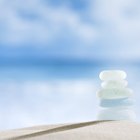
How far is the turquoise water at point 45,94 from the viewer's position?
2.73m

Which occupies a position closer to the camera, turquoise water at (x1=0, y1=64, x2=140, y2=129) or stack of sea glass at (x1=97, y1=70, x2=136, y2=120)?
stack of sea glass at (x1=97, y1=70, x2=136, y2=120)

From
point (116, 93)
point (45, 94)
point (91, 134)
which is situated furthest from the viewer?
point (45, 94)

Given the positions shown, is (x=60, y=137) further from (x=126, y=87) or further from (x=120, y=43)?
(x=120, y=43)

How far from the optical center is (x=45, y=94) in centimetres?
277

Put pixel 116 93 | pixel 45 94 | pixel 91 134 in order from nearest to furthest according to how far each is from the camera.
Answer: pixel 91 134 < pixel 116 93 < pixel 45 94

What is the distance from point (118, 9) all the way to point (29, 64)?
81cm

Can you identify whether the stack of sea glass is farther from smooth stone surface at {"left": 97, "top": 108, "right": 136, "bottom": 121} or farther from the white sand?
the white sand

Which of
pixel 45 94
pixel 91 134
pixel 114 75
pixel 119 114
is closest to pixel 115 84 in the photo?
pixel 114 75

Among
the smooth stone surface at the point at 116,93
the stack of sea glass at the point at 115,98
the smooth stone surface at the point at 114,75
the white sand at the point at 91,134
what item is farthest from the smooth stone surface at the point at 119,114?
the white sand at the point at 91,134

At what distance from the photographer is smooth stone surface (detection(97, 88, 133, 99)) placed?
97.8 inches

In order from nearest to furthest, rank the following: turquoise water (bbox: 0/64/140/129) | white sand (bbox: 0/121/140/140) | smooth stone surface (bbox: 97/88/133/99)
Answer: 1. white sand (bbox: 0/121/140/140)
2. smooth stone surface (bbox: 97/88/133/99)
3. turquoise water (bbox: 0/64/140/129)

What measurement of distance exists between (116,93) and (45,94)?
577 millimetres

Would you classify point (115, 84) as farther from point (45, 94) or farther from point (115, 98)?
point (45, 94)

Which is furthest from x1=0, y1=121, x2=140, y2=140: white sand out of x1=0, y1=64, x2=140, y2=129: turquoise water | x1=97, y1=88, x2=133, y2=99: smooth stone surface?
x1=0, y1=64, x2=140, y2=129: turquoise water
